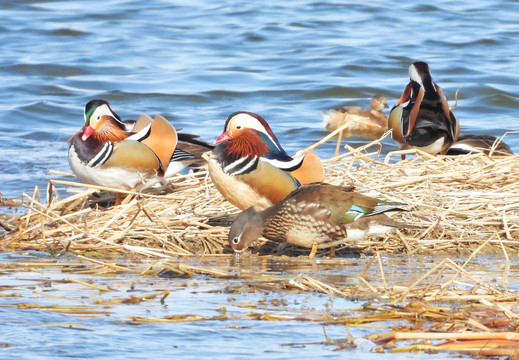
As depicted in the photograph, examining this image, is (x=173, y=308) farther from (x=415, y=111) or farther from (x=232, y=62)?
(x=232, y=62)

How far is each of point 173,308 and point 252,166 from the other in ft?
6.41

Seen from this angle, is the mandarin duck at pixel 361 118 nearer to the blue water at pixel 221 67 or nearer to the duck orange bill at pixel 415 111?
the blue water at pixel 221 67

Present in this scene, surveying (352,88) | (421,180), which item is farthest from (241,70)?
(421,180)

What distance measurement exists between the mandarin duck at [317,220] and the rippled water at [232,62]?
12.5 feet

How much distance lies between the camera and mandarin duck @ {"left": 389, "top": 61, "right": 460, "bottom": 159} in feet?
30.8

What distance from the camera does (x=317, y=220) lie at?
6.16 meters

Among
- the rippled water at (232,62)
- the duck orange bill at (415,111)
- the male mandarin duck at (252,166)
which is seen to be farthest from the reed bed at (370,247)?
the rippled water at (232,62)

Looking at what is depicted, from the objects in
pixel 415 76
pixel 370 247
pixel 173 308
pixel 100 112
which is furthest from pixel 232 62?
pixel 173 308

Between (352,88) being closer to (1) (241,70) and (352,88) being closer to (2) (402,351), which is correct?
(1) (241,70)

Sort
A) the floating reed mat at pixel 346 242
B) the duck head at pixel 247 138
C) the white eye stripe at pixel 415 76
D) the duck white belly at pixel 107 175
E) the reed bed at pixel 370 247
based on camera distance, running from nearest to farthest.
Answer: the reed bed at pixel 370 247
the floating reed mat at pixel 346 242
the duck head at pixel 247 138
the duck white belly at pixel 107 175
the white eye stripe at pixel 415 76

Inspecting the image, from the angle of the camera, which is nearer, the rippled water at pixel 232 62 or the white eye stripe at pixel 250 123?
the white eye stripe at pixel 250 123

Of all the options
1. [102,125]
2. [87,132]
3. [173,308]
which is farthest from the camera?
[102,125]

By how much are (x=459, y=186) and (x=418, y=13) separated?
14.0 m

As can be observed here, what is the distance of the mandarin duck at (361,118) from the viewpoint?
42.0ft
